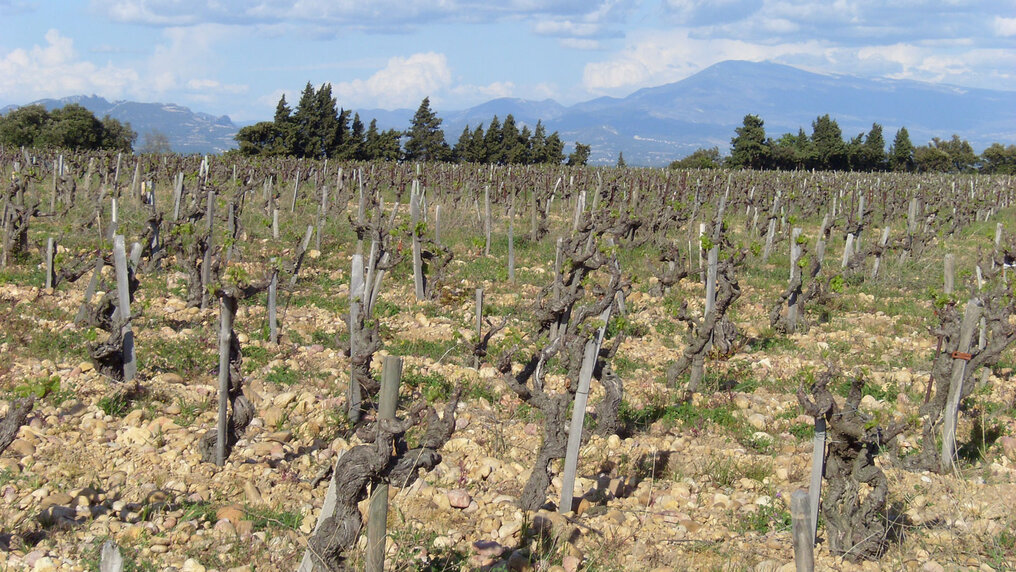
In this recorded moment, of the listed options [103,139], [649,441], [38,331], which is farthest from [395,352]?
[103,139]

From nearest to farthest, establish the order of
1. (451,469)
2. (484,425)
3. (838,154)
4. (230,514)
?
(230,514) < (451,469) < (484,425) < (838,154)

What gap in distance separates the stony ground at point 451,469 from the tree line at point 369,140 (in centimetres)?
3697

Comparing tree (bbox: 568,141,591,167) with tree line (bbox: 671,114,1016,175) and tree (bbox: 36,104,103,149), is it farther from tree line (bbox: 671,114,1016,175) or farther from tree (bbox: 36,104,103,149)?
tree (bbox: 36,104,103,149)

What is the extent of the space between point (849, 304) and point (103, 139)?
4440 centimetres

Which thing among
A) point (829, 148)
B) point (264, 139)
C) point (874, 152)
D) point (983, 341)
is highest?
point (874, 152)

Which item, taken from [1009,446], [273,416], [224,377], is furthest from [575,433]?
[1009,446]

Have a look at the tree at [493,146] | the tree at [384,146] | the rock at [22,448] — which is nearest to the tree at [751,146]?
the tree at [493,146]

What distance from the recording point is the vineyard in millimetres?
4051

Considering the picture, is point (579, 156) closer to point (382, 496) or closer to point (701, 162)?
point (701, 162)

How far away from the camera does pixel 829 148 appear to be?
185 ft

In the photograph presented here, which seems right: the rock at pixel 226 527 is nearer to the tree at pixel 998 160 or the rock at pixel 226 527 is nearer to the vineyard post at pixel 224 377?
the vineyard post at pixel 224 377

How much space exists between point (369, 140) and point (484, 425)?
43.4m

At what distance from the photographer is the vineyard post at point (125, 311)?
6195 mm

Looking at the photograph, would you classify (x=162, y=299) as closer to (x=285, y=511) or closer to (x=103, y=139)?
(x=285, y=511)
